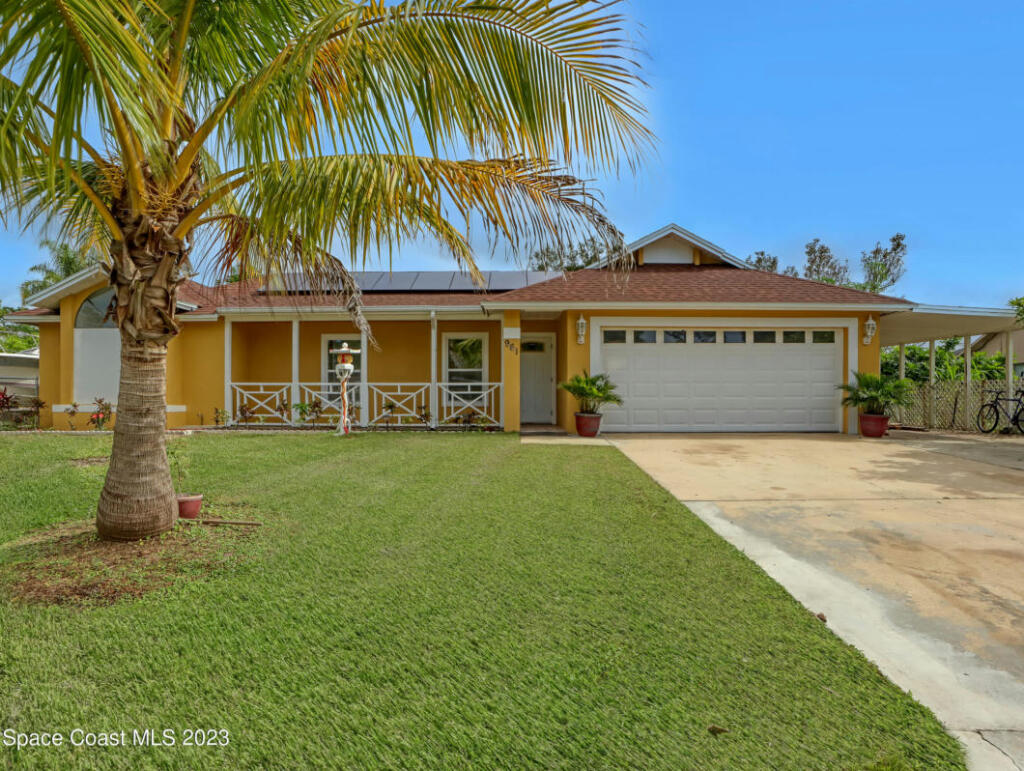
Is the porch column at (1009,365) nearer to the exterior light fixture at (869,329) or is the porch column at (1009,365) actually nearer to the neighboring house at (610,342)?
the neighboring house at (610,342)

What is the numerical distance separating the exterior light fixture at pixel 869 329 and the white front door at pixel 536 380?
7126 mm

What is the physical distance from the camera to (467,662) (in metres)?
2.25

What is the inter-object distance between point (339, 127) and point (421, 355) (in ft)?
35.3

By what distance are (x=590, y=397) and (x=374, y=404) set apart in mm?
5352

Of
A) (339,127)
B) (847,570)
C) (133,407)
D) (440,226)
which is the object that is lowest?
(847,570)

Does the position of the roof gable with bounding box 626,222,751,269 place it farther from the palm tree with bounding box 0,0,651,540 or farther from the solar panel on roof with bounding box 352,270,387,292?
the palm tree with bounding box 0,0,651,540

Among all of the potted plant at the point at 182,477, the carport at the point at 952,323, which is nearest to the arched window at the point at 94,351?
the potted plant at the point at 182,477

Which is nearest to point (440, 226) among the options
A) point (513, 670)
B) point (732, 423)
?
point (513, 670)

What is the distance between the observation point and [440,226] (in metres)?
3.84

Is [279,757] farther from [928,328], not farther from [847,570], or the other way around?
[928,328]

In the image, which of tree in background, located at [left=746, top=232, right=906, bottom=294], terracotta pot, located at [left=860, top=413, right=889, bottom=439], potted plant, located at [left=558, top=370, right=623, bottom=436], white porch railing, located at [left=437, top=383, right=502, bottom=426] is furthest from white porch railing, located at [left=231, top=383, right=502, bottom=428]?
tree in background, located at [left=746, top=232, right=906, bottom=294]

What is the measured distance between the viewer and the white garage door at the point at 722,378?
1198 cm

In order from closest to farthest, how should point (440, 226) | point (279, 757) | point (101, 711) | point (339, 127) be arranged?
point (279, 757) < point (101, 711) < point (339, 127) < point (440, 226)

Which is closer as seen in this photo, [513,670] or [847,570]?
[513,670]
